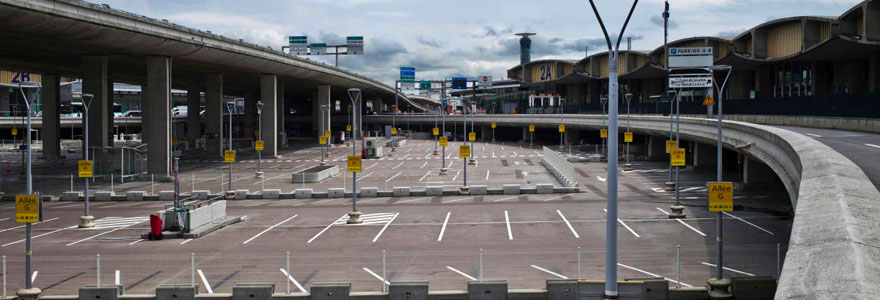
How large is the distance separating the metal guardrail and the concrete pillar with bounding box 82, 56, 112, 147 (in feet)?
128

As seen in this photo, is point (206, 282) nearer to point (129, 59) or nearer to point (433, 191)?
point (433, 191)

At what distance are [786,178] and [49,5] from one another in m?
38.6

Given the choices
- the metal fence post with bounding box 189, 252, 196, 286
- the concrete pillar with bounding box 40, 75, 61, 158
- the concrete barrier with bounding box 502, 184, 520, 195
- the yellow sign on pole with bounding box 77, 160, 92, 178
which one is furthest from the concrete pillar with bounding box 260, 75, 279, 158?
the metal fence post with bounding box 189, 252, 196, 286

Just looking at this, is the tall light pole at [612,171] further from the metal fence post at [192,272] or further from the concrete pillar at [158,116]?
the concrete pillar at [158,116]

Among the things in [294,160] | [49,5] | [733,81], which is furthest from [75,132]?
[733,81]

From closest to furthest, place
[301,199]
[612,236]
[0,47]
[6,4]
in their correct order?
[612,236] → [6,4] → [301,199] → [0,47]

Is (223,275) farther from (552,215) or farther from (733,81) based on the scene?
(733,81)

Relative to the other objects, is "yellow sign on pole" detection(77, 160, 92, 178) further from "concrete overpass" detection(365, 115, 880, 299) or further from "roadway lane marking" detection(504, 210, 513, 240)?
"concrete overpass" detection(365, 115, 880, 299)

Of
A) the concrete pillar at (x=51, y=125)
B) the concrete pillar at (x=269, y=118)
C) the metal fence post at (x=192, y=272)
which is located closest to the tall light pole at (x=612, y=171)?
the metal fence post at (x=192, y=272)

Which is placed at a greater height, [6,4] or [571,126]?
[6,4]

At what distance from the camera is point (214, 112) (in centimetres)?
9275

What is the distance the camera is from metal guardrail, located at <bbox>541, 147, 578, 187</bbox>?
4512 centimetres

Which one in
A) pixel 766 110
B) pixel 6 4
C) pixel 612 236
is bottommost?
pixel 612 236

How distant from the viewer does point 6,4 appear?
36.6 metres
